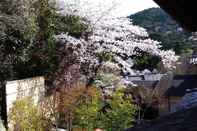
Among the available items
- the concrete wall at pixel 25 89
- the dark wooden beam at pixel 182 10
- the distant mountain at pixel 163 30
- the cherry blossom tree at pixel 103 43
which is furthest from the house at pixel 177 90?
the dark wooden beam at pixel 182 10

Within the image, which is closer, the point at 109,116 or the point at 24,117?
the point at 24,117

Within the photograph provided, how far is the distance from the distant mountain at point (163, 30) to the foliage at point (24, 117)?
18.5 m

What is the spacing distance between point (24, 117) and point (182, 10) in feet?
37.3

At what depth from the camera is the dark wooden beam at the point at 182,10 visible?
1772mm

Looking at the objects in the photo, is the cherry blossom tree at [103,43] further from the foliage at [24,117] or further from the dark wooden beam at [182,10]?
the dark wooden beam at [182,10]

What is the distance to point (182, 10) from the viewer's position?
1863mm

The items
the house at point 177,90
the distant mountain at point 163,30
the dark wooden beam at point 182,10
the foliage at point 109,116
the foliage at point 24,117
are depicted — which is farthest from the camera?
the distant mountain at point 163,30

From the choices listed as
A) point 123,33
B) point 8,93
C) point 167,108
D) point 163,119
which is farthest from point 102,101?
point 163,119

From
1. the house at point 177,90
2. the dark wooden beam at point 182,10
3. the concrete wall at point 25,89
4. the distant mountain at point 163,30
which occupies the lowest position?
the house at point 177,90

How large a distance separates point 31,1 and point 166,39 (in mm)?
17873

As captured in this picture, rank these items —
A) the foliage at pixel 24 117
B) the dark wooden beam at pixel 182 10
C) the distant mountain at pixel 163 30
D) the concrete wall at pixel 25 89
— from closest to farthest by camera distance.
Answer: the dark wooden beam at pixel 182 10 → the foliage at pixel 24 117 → the concrete wall at pixel 25 89 → the distant mountain at pixel 163 30

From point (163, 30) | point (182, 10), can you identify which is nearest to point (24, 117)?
point (182, 10)

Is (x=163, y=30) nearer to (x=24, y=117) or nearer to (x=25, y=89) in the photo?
(x=25, y=89)

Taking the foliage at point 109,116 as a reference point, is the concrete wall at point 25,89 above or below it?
above
